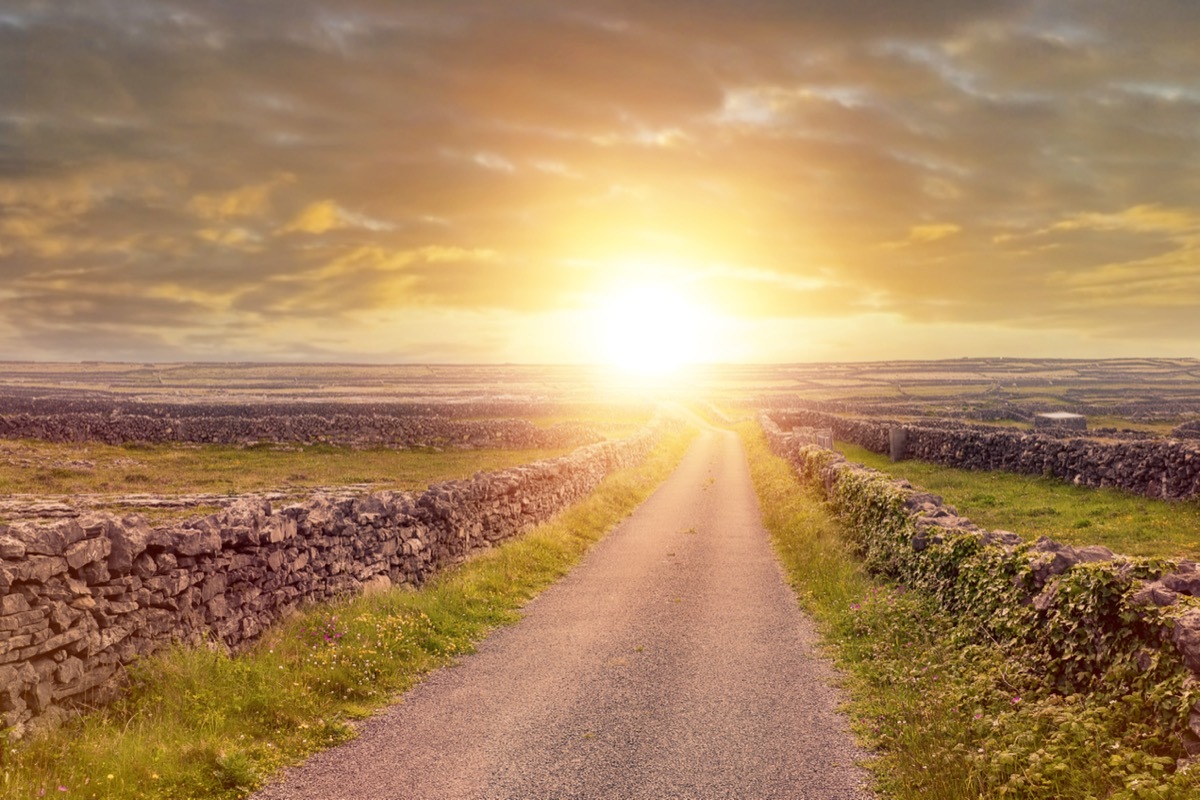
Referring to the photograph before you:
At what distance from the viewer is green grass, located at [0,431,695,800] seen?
7.40 meters

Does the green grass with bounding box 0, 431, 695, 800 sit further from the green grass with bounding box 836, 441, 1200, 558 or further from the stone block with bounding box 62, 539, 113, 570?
the green grass with bounding box 836, 441, 1200, 558

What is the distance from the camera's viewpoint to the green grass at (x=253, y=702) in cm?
740

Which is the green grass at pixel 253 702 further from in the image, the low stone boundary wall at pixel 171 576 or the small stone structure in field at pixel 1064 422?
the small stone structure in field at pixel 1064 422

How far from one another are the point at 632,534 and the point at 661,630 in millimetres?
10361

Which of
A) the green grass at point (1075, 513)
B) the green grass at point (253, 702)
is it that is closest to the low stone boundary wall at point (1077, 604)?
the green grass at point (253, 702)

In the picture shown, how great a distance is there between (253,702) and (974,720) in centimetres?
785

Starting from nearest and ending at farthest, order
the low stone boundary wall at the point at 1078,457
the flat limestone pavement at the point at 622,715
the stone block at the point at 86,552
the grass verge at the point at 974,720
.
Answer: the grass verge at the point at 974,720
the flat limestone pavement at the point at 622,715
the stone block at the point at 86,552
the low stone boundary wall at the point at 1078,457

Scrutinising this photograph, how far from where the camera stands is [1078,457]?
29172 millimetres

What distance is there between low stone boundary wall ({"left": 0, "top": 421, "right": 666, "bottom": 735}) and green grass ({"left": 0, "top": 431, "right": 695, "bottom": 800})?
37cm

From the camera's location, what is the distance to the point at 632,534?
2342 cm

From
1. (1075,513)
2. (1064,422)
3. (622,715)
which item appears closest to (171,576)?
(622,715)

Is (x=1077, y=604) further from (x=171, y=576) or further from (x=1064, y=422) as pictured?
(x=1064, y=422)

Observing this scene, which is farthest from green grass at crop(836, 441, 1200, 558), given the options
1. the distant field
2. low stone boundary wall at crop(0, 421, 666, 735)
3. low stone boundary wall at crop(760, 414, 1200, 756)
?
the distant field

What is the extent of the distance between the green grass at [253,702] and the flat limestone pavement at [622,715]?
430 mm
